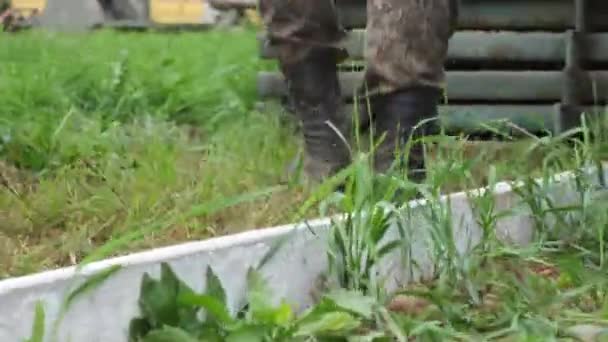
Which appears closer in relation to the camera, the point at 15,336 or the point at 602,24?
the point at 15,336

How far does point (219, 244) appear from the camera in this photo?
190 centimetres

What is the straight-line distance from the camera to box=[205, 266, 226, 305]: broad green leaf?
5.94 feet

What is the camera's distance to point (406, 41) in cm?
262

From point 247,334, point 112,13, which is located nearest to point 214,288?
point 247,334

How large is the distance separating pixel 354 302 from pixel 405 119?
0.91m

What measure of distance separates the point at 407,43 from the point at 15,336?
1292 millimetres

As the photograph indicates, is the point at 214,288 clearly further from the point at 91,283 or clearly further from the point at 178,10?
the point at 178,10

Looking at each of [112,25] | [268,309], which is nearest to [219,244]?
[268,309]

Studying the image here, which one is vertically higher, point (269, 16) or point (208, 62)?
point (269, 16)

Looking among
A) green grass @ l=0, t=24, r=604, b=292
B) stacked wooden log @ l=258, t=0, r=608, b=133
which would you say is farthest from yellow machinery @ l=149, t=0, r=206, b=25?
stacked wooden log @ l=258, t=0, r=608, b=133

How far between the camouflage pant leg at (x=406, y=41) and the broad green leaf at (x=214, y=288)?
0.95 meters

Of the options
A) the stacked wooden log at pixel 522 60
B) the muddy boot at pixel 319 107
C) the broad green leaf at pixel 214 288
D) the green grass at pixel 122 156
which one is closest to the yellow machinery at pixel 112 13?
the green grass at pixel 122 156

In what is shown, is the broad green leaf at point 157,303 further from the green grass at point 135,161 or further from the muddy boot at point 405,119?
the muddy boot at point 405,119

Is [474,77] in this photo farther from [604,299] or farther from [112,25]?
[112,25]
